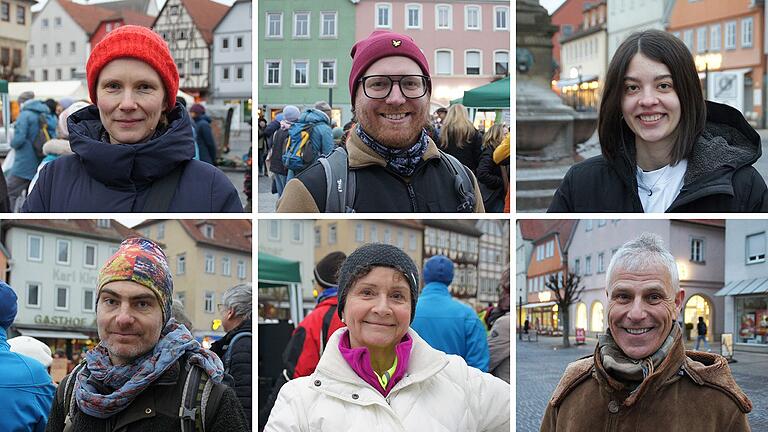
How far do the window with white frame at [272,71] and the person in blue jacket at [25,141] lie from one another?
1897 millimetres

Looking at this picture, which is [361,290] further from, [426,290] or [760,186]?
[760,186]

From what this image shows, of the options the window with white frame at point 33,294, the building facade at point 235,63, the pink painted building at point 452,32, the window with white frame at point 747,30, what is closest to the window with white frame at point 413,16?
the pink painted building at point 452,32

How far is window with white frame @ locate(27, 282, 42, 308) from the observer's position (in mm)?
5225

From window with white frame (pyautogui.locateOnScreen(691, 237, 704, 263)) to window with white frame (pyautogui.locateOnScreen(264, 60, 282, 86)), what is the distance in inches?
81.3

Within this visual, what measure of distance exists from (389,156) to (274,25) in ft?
3.96

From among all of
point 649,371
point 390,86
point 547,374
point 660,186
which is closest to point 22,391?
point 390,86

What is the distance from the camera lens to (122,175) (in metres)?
3.87

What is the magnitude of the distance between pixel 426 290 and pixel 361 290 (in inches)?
43.6

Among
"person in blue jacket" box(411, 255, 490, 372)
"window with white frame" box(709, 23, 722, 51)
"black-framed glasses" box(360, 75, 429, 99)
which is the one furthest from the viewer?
"window with white frame" box(709, 23, 722, 51)

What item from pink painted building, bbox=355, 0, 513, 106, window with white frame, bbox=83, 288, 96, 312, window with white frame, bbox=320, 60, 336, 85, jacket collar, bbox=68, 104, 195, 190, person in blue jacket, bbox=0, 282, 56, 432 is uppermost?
pink painted building, bbox=355, 0, 513, 106

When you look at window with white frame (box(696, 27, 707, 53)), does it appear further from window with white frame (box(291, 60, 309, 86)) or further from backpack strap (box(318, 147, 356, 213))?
backpack strap (box(318, 147, 356, 213))

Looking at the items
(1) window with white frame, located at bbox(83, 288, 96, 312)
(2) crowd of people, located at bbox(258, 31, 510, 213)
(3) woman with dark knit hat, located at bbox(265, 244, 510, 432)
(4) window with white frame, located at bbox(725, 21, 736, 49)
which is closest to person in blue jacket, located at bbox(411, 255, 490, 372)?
(2) crowd of people, located at bbox(258, 31, 510, 213)

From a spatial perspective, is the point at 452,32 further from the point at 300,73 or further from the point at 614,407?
the point at 614,407

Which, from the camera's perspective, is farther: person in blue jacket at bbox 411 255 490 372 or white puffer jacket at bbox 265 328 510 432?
person in blue jacket at bbox 411 255 490 372
